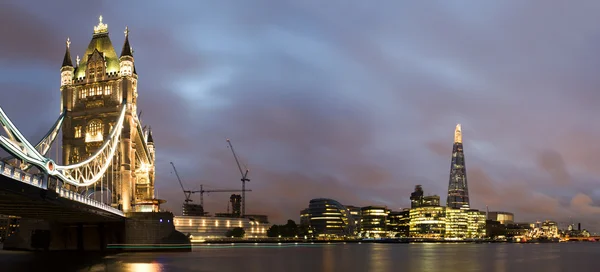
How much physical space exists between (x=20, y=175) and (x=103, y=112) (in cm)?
7686

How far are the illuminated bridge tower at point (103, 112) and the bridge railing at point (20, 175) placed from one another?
5943 centimetres

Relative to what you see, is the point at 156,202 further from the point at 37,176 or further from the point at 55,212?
the point at 37,176

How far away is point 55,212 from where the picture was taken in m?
80.8

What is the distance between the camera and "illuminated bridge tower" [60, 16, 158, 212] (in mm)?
119938

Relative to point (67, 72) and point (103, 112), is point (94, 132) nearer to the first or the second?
point (103, 112)

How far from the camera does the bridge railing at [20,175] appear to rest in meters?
47.5

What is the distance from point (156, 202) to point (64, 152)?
23917mm

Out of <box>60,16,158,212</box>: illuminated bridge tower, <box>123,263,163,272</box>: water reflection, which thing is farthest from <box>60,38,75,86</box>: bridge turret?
<box>123,263,163,272</box>: water reflection

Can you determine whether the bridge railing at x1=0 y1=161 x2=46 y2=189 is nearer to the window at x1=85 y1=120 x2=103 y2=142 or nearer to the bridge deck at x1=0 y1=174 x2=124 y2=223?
the bridge deck at x1=0 y1=174 x2=124 y2=223

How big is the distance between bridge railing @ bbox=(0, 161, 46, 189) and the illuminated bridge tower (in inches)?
2340

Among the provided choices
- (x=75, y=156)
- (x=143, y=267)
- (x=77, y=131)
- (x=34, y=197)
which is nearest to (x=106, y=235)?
(x=75, y=156)

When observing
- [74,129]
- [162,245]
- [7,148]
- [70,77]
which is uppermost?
[70,77]

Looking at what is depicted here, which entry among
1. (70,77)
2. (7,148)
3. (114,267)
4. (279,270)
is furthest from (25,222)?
(7,148)

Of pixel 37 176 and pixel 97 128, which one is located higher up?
pixel 97 128
